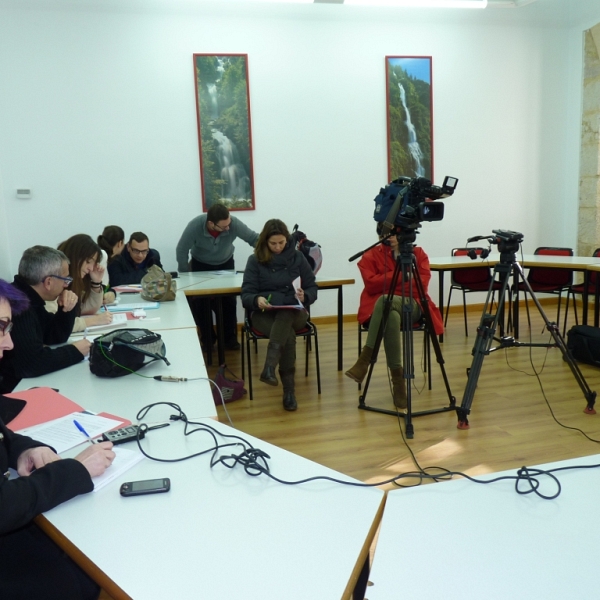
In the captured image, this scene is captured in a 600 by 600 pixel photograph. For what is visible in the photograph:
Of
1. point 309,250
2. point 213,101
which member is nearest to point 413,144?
point 213,101

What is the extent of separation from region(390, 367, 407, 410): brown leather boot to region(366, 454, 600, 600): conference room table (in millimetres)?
2129

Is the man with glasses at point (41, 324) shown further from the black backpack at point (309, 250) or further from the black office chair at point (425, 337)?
the black backpack at point (309, 250)

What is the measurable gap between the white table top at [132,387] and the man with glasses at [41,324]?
0.17 ft

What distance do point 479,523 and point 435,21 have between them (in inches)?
232

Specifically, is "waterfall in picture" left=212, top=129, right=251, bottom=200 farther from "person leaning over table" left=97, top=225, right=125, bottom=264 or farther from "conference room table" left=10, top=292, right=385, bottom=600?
"conference room table" left=10, top=292, right=385, bottom=600

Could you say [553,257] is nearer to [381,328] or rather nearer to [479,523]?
[381,328]

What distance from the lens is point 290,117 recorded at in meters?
5.71

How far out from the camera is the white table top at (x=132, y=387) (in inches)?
68.2

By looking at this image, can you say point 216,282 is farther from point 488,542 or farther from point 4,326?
point 488,542

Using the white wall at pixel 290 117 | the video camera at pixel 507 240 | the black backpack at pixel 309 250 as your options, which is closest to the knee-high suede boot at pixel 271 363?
the black backpack at pixel 309 250

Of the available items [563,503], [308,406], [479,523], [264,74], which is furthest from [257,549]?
[264,74]

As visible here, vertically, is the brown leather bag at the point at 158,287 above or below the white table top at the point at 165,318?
above

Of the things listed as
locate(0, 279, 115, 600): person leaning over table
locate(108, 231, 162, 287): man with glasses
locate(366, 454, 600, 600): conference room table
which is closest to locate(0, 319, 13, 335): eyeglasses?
locate(0, 279, 115, 600): person leaning over table

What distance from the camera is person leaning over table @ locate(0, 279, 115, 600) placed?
3.66ft
